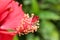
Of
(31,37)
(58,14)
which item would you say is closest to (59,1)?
(58,14)

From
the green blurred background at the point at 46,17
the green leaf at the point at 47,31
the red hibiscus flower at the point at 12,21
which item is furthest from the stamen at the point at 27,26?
the green leaf at the point at 47,31

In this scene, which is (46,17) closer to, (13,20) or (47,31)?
(47,31)

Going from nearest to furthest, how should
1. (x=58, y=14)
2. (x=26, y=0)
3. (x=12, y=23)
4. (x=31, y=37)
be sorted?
(x=12, y=23) → (x=31, y=37) → (x=26, y=0) → (x=58, y=14)

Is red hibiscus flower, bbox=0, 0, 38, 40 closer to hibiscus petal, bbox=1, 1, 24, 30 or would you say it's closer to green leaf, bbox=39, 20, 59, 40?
hibiscus petal, bbox=1, 1, 24, 30

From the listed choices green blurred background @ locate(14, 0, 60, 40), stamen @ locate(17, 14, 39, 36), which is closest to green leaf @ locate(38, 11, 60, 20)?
green blurred background @ locate(14, 0, 60, 40)

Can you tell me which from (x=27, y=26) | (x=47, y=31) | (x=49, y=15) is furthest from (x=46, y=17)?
(x=27, y=26)

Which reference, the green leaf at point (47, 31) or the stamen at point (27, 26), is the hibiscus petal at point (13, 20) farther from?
the green leaf at point (47, 31)

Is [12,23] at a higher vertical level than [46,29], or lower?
higher

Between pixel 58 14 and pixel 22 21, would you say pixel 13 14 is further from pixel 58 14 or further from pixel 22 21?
pixel 58 14
